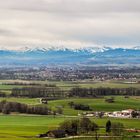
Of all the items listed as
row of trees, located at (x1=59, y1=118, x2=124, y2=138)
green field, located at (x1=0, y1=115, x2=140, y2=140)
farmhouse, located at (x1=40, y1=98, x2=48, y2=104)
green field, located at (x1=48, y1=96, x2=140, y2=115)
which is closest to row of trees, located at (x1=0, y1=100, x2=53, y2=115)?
green field, located at (x1=48, y1=96, x2=140, y2=115)

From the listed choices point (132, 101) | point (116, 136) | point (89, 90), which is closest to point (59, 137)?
point (116, 136)

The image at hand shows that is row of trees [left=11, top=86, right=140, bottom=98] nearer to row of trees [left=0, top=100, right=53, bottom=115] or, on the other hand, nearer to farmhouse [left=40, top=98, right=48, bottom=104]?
farmhouse [left=40, top=98, right=48, bottom=104]

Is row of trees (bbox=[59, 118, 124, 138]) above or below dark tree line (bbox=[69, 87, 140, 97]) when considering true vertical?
below

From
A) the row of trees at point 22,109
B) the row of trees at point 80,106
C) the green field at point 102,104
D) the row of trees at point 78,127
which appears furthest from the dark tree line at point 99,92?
the row of trees at point 78,127

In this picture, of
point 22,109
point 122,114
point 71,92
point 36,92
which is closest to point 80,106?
point 122,114

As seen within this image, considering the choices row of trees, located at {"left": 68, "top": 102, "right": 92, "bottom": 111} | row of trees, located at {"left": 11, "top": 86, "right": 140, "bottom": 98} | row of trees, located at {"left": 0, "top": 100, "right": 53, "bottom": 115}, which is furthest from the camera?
row of trees, located at {"left": 11, "top": 86, "right": 140, "bottom": 98}

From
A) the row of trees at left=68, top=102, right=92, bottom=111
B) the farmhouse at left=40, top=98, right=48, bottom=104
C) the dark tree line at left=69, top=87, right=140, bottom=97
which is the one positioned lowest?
the row of trees at left=68, top=102, right=92, bottom=111

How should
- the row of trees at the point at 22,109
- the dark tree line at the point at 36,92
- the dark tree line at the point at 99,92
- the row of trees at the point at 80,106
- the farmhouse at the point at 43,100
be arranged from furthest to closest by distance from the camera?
1. the dark tree line at the point at 99,92
2. the dark tree line at the point at 36,92
3. the farmhouse at the point at 43,100
4. the row of trees at the point at 80,106
5. the row of trees at the point at 22,109

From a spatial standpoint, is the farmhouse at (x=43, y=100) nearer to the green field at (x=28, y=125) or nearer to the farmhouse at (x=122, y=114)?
the farmhouse at (x=122, y=114)

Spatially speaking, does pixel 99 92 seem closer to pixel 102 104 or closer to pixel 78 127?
pixel 102 104
